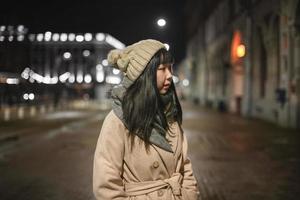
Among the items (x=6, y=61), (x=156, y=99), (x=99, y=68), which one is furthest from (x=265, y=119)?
(x=99, y=68)

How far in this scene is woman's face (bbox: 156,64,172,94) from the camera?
2.85 meters

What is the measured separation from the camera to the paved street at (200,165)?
28.2ft

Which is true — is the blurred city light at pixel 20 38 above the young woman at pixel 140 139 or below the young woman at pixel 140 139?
above

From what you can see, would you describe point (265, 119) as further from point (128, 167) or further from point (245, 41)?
point (128, 167)

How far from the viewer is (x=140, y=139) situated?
2773 mm

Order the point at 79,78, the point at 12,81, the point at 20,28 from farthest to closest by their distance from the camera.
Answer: the point at 79,78 < the point at 12,81 < the point at 20,28

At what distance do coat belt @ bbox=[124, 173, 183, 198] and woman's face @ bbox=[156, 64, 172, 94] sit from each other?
1.72 ft

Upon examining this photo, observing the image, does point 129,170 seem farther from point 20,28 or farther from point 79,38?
point 79,38

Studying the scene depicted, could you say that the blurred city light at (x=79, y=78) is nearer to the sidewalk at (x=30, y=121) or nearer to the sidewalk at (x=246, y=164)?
the sidewalk at (x=30, y=121)

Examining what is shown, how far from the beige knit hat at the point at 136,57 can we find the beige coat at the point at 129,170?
0.27 meters

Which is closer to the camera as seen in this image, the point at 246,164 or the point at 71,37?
the point at 246,164

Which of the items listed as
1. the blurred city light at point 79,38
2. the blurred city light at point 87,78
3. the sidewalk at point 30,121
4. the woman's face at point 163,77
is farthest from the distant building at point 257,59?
the blurred city light at point 79,38

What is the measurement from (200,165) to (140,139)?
903 centimetres

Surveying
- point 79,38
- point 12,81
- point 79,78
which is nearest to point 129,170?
point 12,81
